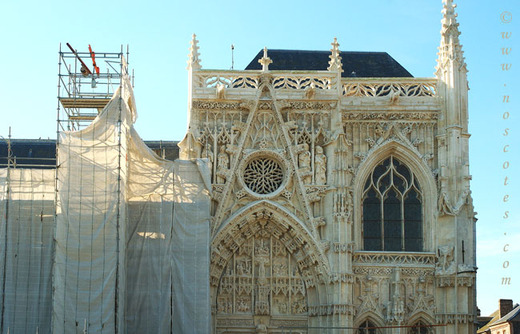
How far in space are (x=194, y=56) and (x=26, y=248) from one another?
8035 mm

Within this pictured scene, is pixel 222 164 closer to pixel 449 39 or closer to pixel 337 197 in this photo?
pixel 337 197

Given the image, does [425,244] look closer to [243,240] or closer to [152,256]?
[243,240]

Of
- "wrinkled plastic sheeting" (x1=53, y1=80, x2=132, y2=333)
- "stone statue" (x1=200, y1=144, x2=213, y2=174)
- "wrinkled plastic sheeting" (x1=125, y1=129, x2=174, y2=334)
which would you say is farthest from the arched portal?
"wrinkled plastic sheeting" (x1=53, y1=80, x2=132, y2=333)

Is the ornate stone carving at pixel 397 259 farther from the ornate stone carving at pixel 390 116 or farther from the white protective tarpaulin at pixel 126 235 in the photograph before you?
the white protective tarpaulin at pixel 126 235

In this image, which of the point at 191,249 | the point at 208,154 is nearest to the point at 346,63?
the point at 208,154

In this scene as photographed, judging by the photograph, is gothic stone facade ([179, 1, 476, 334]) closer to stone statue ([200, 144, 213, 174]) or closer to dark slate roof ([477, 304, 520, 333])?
stone statue ([200, 144, 213, 174])

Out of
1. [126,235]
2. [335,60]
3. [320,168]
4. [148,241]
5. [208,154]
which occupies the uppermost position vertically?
[335,60]

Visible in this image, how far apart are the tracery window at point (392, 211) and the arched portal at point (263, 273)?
7.20 ft

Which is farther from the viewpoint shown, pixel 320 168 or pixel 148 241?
pixel 320 168

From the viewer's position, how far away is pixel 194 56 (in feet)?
101

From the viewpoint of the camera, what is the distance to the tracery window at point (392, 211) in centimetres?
3042

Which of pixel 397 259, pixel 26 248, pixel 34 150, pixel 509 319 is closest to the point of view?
pixel 26 248

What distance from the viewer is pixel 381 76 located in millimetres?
33844

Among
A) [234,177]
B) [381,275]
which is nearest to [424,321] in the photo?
[381,275]
